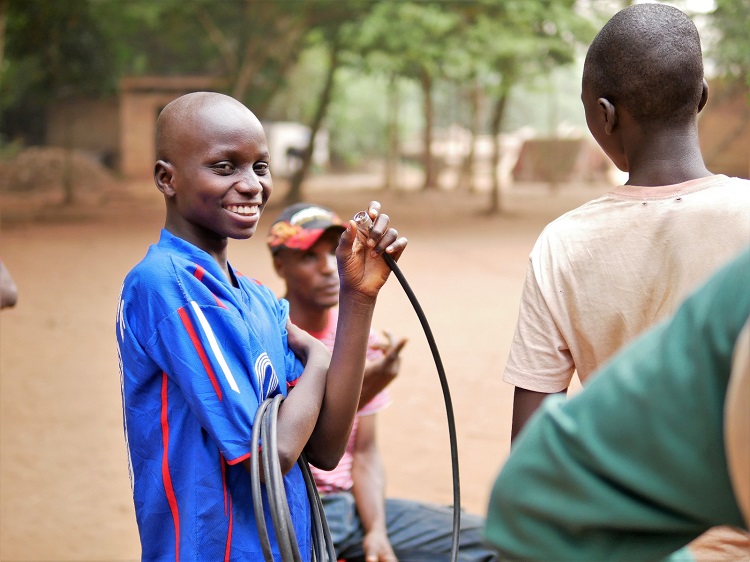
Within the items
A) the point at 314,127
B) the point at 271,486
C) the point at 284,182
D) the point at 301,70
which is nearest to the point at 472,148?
the point at 314,127

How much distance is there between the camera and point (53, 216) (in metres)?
19.5

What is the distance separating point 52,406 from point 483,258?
29.5ft

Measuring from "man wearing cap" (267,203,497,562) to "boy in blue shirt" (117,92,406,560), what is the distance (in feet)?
2.79

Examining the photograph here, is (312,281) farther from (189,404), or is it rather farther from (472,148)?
(472,148)

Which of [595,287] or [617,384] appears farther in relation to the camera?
[595,287]

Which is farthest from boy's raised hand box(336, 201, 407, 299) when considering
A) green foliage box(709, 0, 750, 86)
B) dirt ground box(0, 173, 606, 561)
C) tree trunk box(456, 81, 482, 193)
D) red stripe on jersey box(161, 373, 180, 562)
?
tree trunk box(456, 81, 482, 193)

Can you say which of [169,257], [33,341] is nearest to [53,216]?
[33,341]

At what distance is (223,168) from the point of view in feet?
6.26

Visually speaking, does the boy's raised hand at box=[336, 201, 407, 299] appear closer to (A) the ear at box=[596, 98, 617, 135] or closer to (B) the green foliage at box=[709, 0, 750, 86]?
(A) the ear at box=[596, 98, 617, 135]

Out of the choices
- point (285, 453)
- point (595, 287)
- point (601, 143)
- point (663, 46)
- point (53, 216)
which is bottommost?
point (53, 216)

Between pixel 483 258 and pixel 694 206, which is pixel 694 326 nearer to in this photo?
pixel 694 206

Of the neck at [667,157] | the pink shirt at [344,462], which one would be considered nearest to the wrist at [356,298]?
the neck at [667,157]

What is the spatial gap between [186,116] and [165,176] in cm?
14

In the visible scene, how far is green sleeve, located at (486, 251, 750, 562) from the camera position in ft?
2.72
